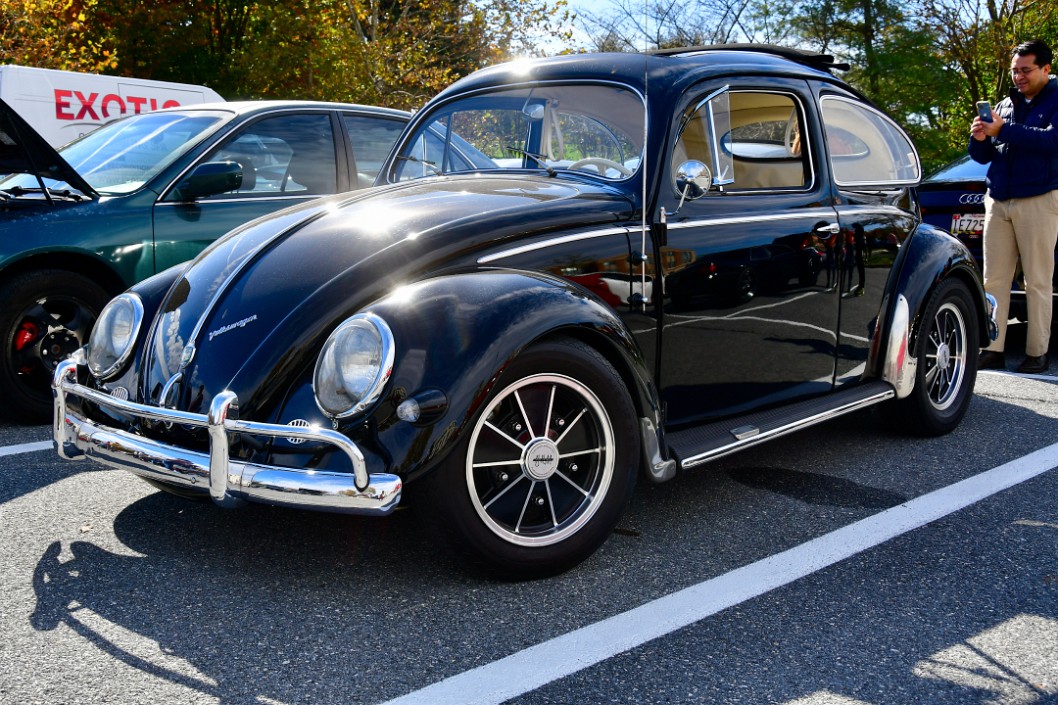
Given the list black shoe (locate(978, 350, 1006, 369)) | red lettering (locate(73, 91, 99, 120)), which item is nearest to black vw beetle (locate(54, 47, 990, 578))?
black shoe (locate(978, 350, 1006, 369))

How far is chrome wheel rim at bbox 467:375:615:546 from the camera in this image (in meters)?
3.00

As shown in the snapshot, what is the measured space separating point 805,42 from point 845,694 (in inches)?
936

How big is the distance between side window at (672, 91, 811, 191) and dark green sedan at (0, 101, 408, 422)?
106 inches

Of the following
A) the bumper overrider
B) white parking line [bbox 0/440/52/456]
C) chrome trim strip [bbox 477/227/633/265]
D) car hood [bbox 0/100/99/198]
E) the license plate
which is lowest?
white parking line [bbox 0/440/52/456]

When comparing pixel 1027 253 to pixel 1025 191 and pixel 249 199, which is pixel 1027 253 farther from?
pixel 249 199

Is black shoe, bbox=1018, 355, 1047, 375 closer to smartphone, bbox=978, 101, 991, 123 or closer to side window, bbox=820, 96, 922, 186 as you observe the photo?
smartphone, bbox=978, 101, 991, 123

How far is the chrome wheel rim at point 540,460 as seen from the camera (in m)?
3.00

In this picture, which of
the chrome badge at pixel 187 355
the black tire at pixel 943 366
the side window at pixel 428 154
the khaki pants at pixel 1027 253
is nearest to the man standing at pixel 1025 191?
the khaki pants at pixel 1027 253

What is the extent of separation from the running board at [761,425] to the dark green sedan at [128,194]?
10.0 ft

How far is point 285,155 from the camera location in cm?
596

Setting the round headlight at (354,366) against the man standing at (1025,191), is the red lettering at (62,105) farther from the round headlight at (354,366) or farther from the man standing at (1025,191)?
the round headlight at (354,366)

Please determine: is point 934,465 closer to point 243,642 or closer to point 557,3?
point 243,642

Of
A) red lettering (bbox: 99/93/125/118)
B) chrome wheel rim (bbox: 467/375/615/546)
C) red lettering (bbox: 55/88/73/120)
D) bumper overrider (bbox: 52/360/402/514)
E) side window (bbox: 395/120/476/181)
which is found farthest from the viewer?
red lettering (bbox: 99/93/125/118)

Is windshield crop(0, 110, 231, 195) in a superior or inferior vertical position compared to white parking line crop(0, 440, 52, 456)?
superior
